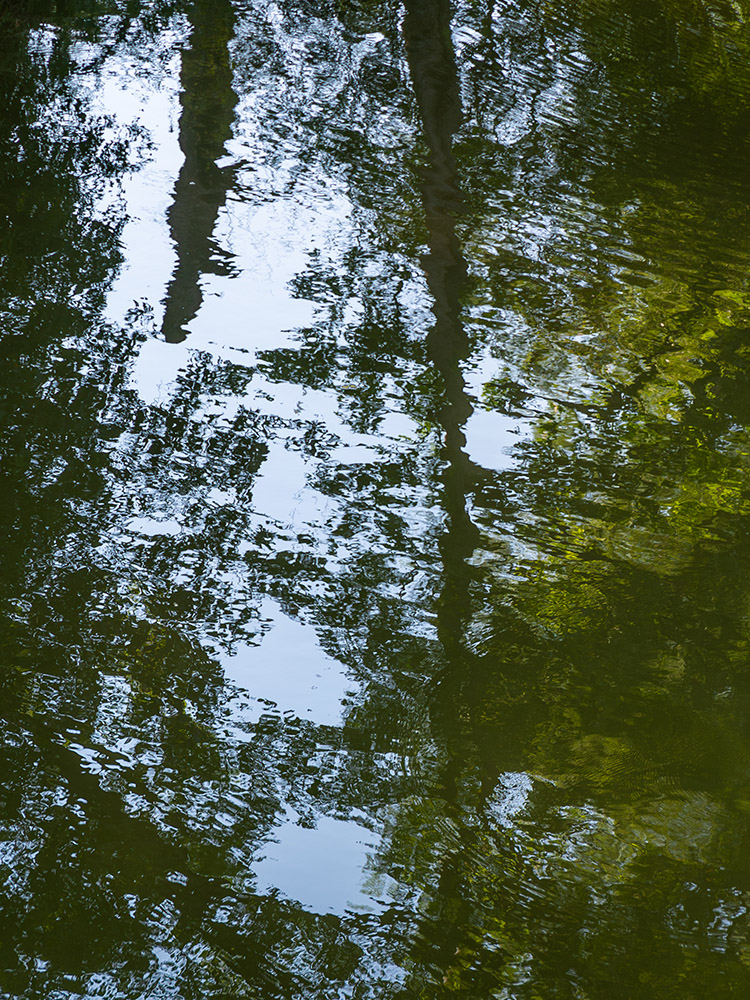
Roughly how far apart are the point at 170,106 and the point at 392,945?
5547mm

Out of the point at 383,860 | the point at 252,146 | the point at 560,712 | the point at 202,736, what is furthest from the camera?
the point at 252,146

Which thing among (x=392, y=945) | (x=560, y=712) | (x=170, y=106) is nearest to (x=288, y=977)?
(x=392, y=945)

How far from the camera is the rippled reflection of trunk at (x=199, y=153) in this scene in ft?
16.4

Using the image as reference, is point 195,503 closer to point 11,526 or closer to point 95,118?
point 11,526

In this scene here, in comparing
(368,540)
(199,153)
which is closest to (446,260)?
(199,153)

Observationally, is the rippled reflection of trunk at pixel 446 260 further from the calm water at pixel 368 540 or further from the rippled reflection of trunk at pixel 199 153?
the rippled reflection of trunk at pixel 199 153

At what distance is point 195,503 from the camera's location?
382cm

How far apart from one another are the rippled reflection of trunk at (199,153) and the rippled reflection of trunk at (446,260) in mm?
1171

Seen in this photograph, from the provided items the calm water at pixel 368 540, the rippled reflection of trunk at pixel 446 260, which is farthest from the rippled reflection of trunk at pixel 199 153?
the rippled reflection of trunk at pixel 446 260

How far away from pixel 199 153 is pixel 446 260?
1747 mm

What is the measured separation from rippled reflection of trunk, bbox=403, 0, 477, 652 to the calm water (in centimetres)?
2

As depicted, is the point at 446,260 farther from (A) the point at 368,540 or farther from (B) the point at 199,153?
(A) the point at 368,540

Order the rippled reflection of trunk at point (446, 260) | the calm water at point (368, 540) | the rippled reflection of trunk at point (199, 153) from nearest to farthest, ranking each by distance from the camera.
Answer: the calm water at point (368, 540) → the rippled reflection of trunk at point (446, 260) → the rippled reflection of trunk at point (199, 153)

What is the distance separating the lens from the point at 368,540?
3783mm
